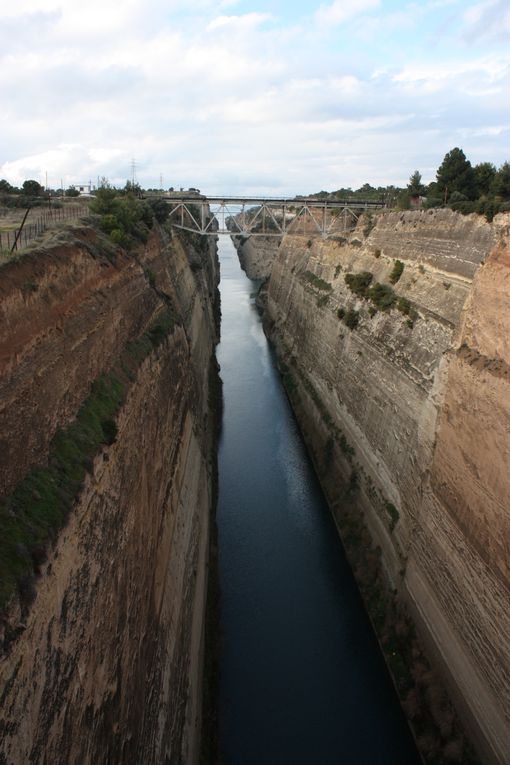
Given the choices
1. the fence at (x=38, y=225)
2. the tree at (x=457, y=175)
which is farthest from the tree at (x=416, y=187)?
the fence at (x=38, y=225)

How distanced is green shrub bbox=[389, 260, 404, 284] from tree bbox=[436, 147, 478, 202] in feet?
14.7

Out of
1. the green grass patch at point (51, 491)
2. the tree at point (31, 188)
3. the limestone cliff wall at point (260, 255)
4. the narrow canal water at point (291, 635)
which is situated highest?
the tree at point (31, 188)

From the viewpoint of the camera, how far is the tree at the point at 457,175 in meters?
20.8

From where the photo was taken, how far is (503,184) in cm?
1792

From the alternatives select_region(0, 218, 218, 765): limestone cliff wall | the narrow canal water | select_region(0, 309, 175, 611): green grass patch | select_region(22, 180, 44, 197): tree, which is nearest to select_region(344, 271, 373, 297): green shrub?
the narrow canal water

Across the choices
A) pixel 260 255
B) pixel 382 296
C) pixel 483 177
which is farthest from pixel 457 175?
pixel 260 255

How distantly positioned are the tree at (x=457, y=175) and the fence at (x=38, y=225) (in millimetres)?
13328

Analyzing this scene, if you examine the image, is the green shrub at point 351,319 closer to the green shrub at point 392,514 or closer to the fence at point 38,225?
the green shrub at point 392,514

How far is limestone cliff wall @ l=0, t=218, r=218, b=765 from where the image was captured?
5.40 meters

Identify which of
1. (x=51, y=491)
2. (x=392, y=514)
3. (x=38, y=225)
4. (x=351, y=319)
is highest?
(x=38, y=225)

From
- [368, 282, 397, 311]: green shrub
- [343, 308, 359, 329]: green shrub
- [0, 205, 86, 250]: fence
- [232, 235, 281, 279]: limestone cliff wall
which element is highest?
[0, 205, 86, 250]: fence

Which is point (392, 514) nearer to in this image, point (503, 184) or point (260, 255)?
point (503, 184)

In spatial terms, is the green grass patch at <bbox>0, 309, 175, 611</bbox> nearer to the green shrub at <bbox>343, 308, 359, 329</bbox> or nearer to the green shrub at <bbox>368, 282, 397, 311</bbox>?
the green shrub at <bbox>368, 282, 397, 311</bbox>

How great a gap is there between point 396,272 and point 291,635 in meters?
11.1
